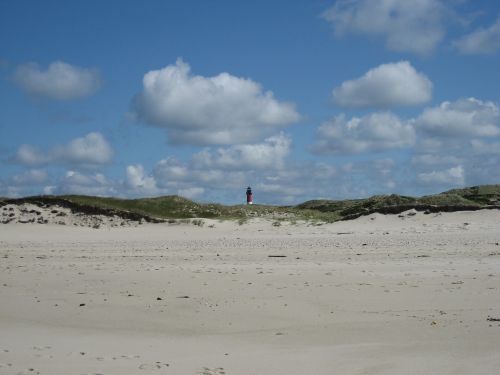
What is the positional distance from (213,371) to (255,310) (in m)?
3.30

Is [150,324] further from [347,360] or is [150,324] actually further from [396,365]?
[396,365]

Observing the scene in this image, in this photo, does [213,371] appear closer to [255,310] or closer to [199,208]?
[255,310]

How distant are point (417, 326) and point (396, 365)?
198 cm

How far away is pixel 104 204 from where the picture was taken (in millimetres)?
30891

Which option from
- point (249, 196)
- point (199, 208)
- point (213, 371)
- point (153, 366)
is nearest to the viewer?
point (213, 371)

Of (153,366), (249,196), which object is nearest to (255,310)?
(153,366)

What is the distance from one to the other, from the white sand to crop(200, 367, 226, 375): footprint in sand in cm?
2

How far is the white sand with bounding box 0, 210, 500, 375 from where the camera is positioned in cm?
615

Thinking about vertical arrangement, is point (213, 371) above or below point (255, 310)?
below

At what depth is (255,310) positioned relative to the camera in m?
9.06

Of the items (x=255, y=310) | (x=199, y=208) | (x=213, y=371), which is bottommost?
(x=213, y=371)

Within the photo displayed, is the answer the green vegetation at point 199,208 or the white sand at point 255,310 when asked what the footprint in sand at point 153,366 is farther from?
the green vegetation at point 199,208

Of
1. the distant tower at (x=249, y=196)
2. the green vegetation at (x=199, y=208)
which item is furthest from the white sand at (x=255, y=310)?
the distant tower at (x=249, y=196)

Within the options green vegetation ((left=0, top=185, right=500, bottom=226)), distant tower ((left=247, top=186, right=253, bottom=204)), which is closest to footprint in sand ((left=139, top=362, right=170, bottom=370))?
green vegetation ((left=0, top=185, right=500, bottom=226))
